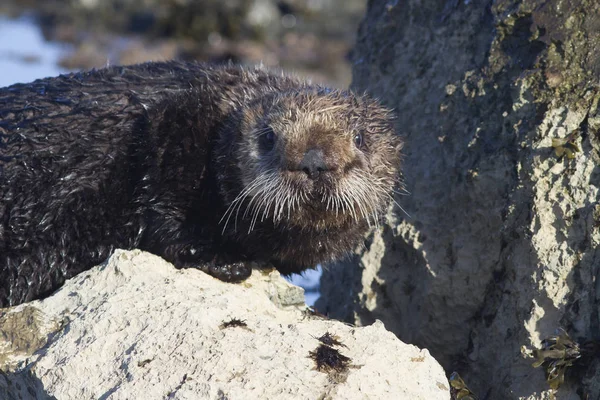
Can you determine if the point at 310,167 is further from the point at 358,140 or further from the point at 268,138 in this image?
the point at 358,140

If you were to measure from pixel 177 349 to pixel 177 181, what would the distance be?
1372 millimetres

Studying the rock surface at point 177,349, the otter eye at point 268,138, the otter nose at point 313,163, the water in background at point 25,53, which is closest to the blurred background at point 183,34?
the water in background at point 25,53

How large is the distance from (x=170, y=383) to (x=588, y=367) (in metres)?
2.23

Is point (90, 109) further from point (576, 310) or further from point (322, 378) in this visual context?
point (576, 310)

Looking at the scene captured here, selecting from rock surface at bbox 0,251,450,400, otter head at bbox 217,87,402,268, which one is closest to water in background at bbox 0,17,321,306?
otter head at bbox 217,87,402,268

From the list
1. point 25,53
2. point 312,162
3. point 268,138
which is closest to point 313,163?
point 312,162

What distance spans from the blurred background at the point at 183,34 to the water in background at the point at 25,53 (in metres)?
0.02

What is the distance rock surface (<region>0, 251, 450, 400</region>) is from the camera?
3838mm

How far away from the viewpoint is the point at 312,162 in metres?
4.61

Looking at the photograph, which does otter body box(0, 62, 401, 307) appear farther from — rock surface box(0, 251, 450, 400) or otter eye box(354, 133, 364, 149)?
rock surface box(0, 251, 450, 400)

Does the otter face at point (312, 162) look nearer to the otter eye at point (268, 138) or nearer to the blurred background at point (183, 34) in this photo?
the otter eye at point (268, 138)

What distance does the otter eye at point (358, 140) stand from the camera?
506 cm

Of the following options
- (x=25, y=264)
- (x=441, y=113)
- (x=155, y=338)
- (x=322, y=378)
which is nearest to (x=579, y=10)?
(x=441, y=113)

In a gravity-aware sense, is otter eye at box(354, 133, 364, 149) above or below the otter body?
above
